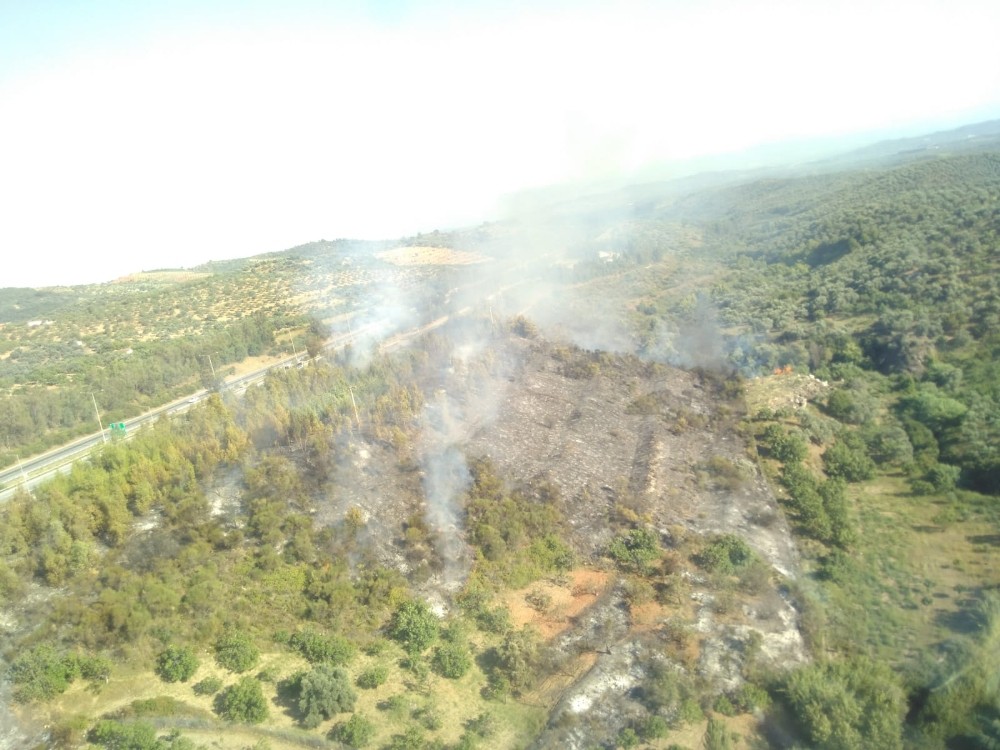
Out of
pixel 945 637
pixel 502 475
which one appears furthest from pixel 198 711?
pixel 945 637

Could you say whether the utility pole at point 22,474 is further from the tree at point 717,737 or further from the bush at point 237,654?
the tree at point 717,737

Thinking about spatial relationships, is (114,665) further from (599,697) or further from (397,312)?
(397,312)

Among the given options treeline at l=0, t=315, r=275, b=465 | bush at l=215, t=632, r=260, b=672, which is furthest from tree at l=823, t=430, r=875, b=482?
treeline at l=0, t=315, r=275, b=465

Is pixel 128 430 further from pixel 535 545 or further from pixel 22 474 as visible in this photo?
pixel 535 545

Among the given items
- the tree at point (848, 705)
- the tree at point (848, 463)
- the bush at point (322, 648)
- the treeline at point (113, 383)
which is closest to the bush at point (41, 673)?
the bush at point (322, 648)

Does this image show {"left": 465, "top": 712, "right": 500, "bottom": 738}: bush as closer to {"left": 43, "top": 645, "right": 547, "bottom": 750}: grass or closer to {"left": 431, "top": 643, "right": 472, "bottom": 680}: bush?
{"left": 43, "top": 645, "right": 547, "bottom": 750}: grass
